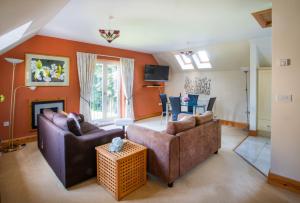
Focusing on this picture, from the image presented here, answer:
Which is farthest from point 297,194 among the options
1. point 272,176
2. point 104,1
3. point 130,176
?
point 104,1

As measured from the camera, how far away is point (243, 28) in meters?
3.78

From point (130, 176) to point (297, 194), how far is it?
6.99 feet

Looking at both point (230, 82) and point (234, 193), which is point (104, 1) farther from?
point (230, 82)

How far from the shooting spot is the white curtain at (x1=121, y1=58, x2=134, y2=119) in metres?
5.96

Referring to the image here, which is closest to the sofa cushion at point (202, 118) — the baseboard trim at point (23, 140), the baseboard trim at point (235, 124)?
the baseboard trim at point (235, 124)

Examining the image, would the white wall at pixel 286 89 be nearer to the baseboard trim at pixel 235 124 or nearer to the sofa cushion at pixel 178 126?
the sofa cushion at pixel 178 126

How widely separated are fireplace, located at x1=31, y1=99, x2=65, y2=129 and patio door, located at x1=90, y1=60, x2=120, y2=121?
969 mm

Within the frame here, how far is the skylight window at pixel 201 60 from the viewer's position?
6.23 m

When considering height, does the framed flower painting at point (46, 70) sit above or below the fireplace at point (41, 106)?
above

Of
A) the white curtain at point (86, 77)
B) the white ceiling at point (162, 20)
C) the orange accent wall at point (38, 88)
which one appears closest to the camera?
the white ceiling at point (162, 20)

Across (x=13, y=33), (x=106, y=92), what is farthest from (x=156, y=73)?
(x=13, y=33)

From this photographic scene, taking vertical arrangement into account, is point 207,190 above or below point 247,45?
below

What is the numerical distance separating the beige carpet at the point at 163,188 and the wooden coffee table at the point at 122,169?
3.7 inches

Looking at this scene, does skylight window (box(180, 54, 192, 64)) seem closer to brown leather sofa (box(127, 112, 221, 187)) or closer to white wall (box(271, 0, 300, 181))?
brown leather sofa (box(127, 112, 221, 187))
